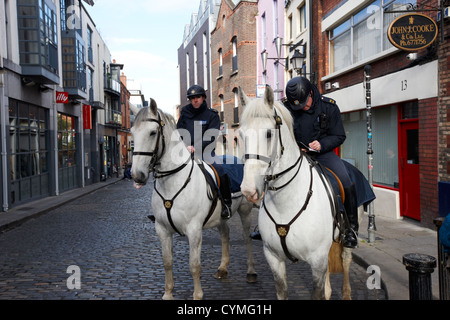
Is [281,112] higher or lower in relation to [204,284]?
higher

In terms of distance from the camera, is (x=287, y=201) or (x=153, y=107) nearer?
(x=287, y=201)

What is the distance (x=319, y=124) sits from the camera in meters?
4.25

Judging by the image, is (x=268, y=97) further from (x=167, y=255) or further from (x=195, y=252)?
(x=167, y=255)

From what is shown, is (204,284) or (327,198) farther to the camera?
(204,284)

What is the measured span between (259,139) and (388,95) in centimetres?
917

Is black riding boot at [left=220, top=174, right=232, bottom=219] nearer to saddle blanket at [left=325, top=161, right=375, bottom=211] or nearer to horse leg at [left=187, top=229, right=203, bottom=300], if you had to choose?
horse leg at [left=187, top=229, right=203, bottom=300]

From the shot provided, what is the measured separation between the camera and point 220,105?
36500 mm

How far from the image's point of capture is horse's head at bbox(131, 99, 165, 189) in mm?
4246

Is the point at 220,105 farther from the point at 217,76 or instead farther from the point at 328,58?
the point at 328,58

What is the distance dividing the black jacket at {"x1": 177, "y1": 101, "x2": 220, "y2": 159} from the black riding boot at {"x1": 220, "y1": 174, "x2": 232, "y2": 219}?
1.63 feet

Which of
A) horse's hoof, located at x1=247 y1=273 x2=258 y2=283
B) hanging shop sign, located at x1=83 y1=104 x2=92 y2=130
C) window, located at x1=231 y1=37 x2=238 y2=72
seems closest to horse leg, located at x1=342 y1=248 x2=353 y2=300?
horse's hoof, located at x1=247 y1=273 x2=258 y2=283

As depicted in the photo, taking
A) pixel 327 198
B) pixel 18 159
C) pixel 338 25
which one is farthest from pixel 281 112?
pixel 18 159

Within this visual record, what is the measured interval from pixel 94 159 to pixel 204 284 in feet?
87.8

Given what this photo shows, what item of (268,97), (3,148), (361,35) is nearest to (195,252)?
(268,97)
